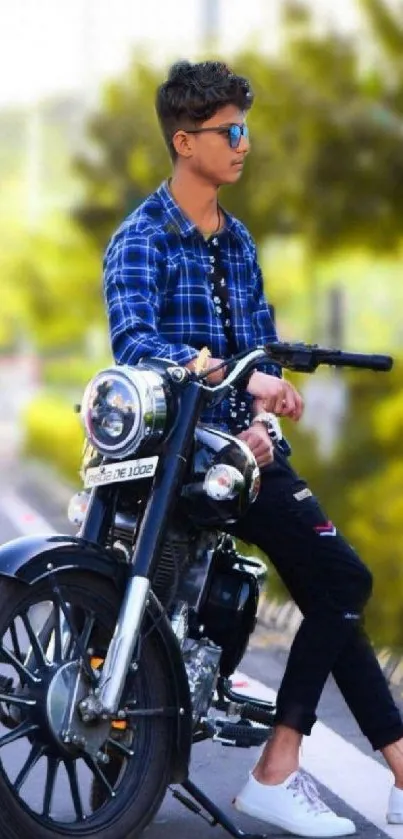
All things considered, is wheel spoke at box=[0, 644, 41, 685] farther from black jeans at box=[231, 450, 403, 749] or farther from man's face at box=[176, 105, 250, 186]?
man's face at box=[176, 105, 250, 186]

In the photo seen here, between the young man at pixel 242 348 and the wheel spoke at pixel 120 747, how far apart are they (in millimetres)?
547

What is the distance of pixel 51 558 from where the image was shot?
3.82m

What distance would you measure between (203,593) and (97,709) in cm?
44

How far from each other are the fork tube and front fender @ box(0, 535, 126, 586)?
56mm

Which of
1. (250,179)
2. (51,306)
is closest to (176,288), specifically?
(250,179)

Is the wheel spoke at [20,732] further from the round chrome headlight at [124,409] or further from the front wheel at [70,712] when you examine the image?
the round chrome headlight at [124,409]

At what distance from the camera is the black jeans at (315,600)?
4.29 meters

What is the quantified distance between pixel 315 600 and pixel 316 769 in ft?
3.12

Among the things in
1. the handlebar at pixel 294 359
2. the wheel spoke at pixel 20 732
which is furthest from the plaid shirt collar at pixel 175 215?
the wheel spoke at pixel 20 732

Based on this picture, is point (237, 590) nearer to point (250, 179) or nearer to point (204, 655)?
point (204, 655)

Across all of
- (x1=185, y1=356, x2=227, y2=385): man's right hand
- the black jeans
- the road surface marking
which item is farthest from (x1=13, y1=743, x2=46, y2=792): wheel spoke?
the road surface marking

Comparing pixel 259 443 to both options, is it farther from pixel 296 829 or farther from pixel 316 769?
pixel 316 769

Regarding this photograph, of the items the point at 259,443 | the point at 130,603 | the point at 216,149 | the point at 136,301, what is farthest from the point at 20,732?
the point at 216,149

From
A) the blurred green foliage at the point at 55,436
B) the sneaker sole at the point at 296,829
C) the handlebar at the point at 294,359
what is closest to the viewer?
the handlebar at the point at 294,359
